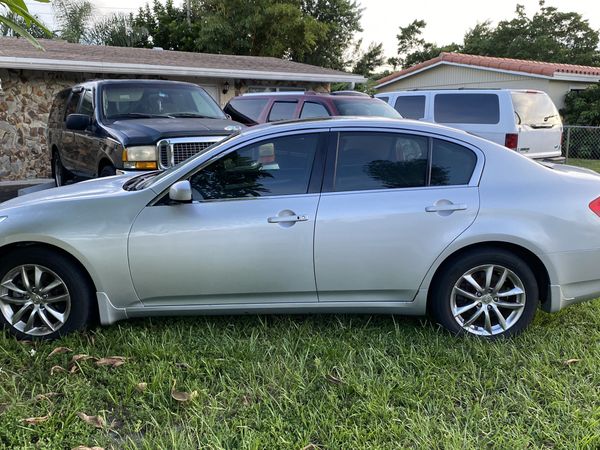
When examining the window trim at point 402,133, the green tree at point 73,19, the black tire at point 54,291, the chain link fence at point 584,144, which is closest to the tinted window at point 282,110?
the window trim at point 402,133

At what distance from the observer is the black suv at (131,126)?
6230mm

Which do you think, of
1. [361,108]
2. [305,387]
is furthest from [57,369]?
[361,108]

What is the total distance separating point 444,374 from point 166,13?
106 feet

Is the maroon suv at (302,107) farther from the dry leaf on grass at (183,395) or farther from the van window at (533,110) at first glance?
the dry leaf on grass at (183,395)

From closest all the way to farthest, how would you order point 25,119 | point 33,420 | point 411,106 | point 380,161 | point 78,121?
point 33,420 → point 380,161 → point 78,121 → point 25,119 → point 411,106

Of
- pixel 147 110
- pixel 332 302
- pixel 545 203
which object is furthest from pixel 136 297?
pixel 147 110

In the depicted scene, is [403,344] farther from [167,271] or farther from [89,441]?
[89,441]

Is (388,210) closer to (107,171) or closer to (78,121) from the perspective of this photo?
(107,171)

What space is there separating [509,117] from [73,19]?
20476mm

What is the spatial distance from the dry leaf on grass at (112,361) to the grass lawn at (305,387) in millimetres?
37

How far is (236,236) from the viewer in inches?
138

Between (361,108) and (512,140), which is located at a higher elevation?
(361,108)

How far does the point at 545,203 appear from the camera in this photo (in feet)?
11.6

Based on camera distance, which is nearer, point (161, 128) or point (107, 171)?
point (161, 128)
